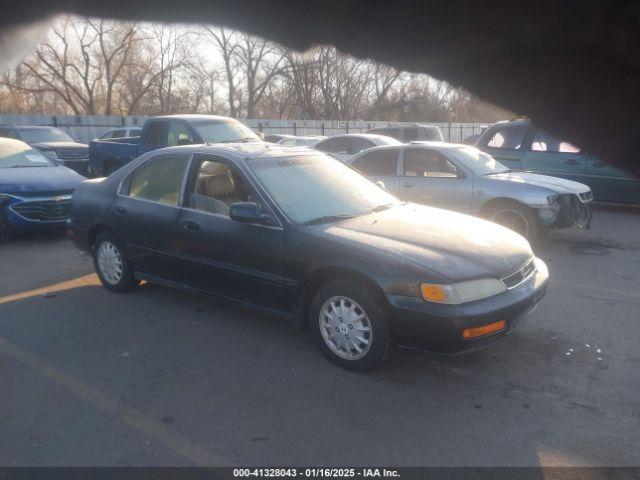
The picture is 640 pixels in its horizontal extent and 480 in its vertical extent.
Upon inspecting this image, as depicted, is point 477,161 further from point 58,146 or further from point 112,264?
point 58,146

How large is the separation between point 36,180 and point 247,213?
5050 mm

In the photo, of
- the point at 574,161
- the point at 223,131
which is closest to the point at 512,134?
the point at 574,161

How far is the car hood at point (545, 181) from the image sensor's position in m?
7.22

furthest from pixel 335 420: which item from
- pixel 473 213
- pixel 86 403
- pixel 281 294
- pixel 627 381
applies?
pixel 473 213

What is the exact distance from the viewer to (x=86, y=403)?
3.40 m

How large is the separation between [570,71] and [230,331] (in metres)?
3.82

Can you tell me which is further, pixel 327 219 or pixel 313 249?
pixel 327 219

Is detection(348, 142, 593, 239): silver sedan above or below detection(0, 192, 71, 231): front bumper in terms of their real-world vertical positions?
above

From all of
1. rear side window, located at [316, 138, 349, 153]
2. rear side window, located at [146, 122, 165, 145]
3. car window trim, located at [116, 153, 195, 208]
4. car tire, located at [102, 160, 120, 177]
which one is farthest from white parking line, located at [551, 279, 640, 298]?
car tire, located at [102, 160, 120, 177]

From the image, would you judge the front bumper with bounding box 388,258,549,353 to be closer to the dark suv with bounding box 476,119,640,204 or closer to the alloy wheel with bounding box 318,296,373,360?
the alloy wheel with bounding box 318,296,373,360

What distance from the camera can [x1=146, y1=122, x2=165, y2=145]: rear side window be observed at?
9.98 meters

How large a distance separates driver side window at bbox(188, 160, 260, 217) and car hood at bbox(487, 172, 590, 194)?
4.09m

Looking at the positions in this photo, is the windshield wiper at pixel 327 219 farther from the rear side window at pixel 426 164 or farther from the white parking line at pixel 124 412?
the rear side window at pixel 426 164

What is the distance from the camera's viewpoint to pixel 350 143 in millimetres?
11805
